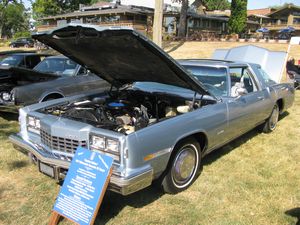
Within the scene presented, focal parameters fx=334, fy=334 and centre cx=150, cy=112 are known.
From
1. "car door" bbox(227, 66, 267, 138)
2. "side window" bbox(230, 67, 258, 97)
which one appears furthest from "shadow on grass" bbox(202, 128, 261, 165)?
"side window" bbox(230, 67, 258, 97)

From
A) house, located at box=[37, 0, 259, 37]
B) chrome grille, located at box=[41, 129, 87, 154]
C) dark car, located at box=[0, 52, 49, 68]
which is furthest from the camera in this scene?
house, located at box=[37, 0, 259, 37]

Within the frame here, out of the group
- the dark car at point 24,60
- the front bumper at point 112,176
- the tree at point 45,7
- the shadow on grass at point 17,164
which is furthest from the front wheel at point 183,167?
the tree at point 45,7

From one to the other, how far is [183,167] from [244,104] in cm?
164

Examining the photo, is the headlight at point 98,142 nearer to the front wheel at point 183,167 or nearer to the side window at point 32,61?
the front wheel at point 183,167

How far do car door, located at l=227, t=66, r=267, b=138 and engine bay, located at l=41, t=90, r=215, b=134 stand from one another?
1.57 feet

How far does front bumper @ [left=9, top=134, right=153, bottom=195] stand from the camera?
10.4 ft

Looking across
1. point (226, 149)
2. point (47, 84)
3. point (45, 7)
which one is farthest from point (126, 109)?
point (45, 7)

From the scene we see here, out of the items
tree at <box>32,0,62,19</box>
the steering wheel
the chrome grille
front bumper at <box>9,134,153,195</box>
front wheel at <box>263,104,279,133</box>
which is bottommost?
front wheel at <box>263,104,279,133</box>

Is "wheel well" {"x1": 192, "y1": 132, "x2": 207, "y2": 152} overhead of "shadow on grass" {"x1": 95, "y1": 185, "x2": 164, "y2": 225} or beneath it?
overhead

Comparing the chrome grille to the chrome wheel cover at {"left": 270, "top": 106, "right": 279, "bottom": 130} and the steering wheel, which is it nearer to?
the steering wheel

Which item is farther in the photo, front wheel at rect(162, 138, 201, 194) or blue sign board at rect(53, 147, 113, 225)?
front wheel at rect(162, 138, 201, 194)

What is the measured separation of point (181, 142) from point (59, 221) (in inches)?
63.4

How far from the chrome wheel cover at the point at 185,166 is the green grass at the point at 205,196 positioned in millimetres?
146

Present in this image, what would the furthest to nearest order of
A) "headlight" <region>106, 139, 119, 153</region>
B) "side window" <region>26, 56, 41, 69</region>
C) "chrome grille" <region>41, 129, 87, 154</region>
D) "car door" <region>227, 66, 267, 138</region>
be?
"side window" <region>26, 56, 41, 69</region>, "car door" <region>227, 66, 267, 138</region>, "chrome grille" <region>41, 129, 87, 154</region>, "headlight" <region>106, 139, 119, 153</region>
